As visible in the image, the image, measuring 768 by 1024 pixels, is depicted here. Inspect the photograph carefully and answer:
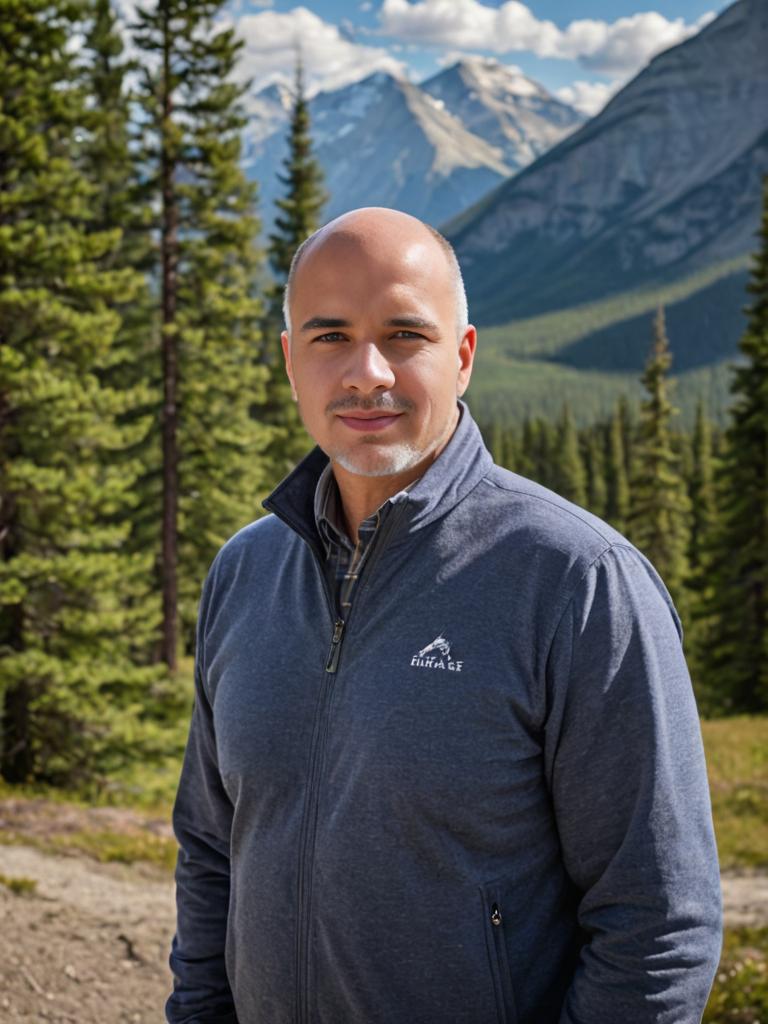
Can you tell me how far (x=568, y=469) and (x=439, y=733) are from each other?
251ft

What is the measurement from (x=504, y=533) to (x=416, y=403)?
455 millimetres

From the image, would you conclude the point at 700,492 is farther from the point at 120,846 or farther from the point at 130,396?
the point at 120,846

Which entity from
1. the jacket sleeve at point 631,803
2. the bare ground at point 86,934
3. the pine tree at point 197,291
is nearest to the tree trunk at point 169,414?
the pine tree at point 197,291

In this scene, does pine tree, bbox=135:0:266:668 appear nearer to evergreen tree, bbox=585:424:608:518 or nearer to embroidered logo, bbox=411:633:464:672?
embroidered logo, bbox=411:633:464:672

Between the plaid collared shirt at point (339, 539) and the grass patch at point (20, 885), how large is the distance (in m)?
8.22

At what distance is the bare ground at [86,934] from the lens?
23.6 ft

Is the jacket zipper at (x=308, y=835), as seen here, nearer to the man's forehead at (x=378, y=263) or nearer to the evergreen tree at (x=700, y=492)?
the man's forehead at (x=378, y=263)

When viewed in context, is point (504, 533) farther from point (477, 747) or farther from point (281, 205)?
point (281, 205)

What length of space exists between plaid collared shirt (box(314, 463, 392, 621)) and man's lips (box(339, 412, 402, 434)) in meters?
0.21

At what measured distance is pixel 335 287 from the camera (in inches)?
106

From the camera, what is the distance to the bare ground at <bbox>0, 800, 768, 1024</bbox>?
719cm

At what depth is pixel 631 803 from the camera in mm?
2289

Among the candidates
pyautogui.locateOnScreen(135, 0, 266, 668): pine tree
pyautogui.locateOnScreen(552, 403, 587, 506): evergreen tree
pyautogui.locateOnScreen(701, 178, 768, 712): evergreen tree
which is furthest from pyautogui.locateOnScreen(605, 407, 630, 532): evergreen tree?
pyautogui.locateOnScreen(135, 0, 266, 668): pine tree

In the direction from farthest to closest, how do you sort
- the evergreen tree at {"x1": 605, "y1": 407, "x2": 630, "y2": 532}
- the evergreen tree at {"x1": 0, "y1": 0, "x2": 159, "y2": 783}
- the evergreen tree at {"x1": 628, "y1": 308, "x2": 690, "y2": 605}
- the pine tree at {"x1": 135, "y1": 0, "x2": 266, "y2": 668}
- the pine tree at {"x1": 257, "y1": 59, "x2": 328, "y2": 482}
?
the evergreen tree at {"x1": 605, "y1": 407, "x2": 630, "y2": 532} → the evergreen tree at {"x1": 628, "y1": 308, "x2": 690, "y2": 605} → the pine tree at {"x1": 257, "y1": 59, "x2": 328, "y2": 482} → the pine tree at {"x1": 135, "y1": 0, "x2": 266, "y2": 668} → the evergreen tree at {"x1": 0, "y1": 0, "x2": 159, "y2": 783}
